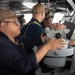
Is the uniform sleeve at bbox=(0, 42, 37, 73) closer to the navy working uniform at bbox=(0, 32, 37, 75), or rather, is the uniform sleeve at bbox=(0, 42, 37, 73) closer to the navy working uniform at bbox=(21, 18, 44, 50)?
the navy working uniform at bbox=(0, 32, 37, 75)

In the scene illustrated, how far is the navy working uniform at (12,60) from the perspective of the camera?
1.76 m

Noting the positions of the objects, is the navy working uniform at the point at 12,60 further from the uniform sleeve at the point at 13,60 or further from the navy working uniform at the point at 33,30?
the navy working uniform at the point at 33,30

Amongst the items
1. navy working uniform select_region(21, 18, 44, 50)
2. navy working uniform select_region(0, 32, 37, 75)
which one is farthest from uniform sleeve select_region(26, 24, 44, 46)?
navy working uniform select_region(0, 32, 37, 75)

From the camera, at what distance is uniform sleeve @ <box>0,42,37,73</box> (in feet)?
5.77

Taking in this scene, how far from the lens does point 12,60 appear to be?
69.3 inches

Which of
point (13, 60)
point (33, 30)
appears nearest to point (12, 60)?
point (13, 60)

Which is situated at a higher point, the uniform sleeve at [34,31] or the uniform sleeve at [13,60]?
the uniform sleeve at [13,60]

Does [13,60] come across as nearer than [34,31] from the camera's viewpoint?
Yes

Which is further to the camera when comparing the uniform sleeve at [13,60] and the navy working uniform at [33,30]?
the navy working uniform at [33,30]

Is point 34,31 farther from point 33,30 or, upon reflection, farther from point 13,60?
point 13,60

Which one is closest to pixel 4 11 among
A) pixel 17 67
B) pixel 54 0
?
pixel 17 67

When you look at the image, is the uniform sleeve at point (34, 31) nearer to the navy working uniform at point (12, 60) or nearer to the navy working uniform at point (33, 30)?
the navy working uniform at point (33, 30)

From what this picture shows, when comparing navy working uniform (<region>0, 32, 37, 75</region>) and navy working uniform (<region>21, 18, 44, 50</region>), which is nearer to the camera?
navy working uniform (<region>0, 32, 37, 75</region>)

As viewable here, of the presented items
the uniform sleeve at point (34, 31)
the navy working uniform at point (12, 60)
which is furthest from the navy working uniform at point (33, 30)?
the navy working uniform at point (12, 60)
